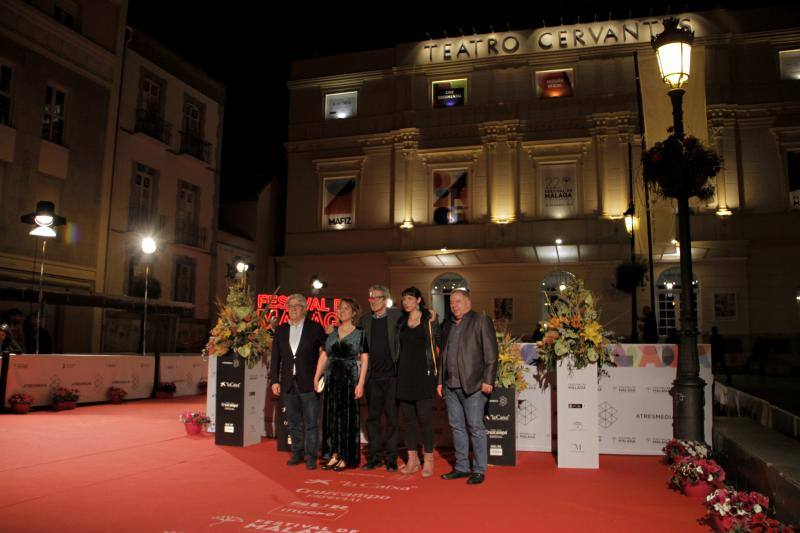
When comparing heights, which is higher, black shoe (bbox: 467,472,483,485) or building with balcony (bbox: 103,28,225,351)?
building with balcony (bbox: 103,28,225,351)

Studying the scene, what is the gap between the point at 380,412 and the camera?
26.0 feet

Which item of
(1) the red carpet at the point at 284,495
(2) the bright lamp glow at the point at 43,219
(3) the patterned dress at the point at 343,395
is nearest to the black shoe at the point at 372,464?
(3) the patterned dress at the point at 343,395

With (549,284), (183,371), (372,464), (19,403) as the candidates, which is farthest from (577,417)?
(549,284)

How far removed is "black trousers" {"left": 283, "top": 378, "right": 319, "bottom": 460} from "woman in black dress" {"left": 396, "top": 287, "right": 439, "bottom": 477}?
1.14 metres

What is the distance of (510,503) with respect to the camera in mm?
6254

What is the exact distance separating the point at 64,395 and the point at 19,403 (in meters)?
1.09

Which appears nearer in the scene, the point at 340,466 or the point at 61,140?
the point at 340,466

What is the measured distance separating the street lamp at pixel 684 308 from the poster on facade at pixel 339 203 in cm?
2257

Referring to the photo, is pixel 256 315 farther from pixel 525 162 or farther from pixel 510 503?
pixel 525 162

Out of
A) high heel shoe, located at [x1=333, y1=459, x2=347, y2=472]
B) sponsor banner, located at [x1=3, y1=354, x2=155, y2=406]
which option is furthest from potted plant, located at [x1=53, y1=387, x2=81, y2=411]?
high heel shoe, located at [x1=333, y1=459, x2=347, y2=472]

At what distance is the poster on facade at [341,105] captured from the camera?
3172cm

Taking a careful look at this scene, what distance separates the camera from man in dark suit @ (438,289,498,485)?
7273 millimetres

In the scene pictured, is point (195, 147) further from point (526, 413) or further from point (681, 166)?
point (681, 166)

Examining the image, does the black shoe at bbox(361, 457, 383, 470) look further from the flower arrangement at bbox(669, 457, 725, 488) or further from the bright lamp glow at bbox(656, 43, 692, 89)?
the bright lamp glow at bbox(656, 43, 692, 89)
